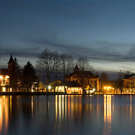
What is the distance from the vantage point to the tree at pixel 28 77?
225ft

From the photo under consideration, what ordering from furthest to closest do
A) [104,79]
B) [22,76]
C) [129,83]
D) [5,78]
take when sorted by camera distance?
[104,79]
[129,83]
[5,78]
[22,76]

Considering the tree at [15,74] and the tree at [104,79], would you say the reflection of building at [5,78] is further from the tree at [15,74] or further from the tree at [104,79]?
the tree at [104,79]

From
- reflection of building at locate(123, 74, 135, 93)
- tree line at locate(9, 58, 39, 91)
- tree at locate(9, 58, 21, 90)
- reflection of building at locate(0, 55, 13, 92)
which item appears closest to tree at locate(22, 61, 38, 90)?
tree line at locate(9, 58, 39, 91)

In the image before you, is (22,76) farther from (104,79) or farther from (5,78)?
(104,79)

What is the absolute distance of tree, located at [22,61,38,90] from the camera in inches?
2694

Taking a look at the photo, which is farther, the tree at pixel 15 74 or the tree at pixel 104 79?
the tree at pixel 104 79

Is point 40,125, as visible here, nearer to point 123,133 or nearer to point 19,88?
point 123,133

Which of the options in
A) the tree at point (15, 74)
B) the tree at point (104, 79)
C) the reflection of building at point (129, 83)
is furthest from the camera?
the tree at point (104, 79)

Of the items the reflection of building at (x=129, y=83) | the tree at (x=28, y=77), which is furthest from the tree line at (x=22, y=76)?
the reflection of building at (x=129, y=83)

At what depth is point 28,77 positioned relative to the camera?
6838cm

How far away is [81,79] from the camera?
71.6 meters

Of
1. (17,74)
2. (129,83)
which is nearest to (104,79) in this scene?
(129,83)

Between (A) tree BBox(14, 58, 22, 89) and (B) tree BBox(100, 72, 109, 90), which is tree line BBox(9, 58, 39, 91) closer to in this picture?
(A) tree BBox(14, 58, 22, 89)

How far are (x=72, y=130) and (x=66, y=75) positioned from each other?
56053 mm
